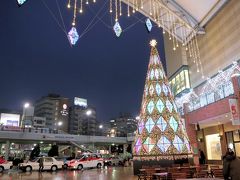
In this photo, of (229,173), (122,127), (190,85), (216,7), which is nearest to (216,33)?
(216,7)

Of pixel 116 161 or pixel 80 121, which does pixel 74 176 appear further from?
pixel 80 121

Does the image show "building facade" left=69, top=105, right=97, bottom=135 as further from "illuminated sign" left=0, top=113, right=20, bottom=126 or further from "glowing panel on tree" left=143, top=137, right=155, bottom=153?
"glowing panel on tree" left=143, top=137, right=155, bottom=153

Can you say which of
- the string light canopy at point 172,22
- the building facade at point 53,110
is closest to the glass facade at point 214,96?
the string light canopy at point 172,22

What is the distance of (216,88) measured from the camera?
20.2 meters

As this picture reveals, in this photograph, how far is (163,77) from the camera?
1719cm

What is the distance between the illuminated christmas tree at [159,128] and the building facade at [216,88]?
3613 mm

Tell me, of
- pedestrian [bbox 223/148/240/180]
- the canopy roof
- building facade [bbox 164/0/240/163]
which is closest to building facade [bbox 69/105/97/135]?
the canopy roof

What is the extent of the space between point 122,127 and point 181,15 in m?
105

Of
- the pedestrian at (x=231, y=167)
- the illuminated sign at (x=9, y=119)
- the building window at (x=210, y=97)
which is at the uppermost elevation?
the illuminated sign at (x=9, y=119)

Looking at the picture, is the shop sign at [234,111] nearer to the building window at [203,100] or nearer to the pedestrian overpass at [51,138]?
the building window at [203,100]

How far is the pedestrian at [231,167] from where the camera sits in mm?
6121

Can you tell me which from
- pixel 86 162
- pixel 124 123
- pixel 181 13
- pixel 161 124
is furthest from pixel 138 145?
pixel 124 123

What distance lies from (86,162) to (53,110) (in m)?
74.8

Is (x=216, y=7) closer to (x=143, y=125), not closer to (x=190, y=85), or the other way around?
(x=190, y=85)
